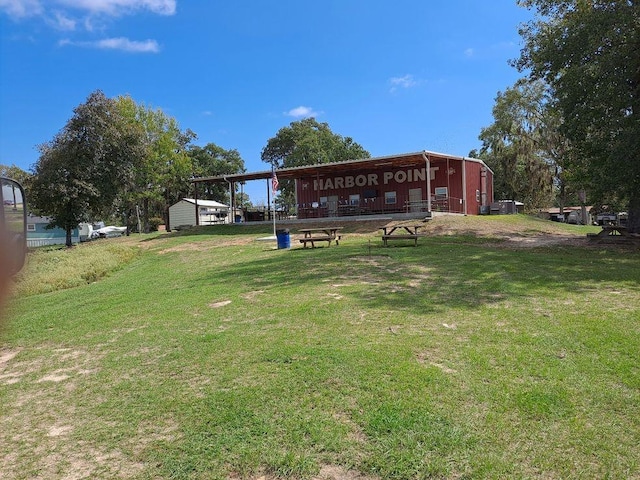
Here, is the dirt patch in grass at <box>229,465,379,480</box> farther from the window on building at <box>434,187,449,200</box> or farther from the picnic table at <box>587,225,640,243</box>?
the window on building at <box>434,187,449,200</box>

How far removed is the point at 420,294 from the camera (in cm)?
733

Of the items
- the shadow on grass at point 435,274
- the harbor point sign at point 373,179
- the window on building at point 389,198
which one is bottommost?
the shadow on grass at point 435,274

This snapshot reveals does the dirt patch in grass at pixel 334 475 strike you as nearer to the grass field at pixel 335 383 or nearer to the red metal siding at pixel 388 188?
the grass field at pixel 335 383

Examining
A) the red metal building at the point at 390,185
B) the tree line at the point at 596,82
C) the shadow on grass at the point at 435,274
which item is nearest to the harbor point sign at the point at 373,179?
the red metal building at the point at 390,185

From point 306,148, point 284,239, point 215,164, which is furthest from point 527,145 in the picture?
point 215,164

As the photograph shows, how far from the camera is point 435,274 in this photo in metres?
9.12

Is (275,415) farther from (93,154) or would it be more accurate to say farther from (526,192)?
(526,192)

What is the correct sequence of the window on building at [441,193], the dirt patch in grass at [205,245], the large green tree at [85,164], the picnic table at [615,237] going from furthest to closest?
the window on building at [441,193], the large green tree at [85,164], the dirt patch in grass at [205,245], the picnic table at [615,237]

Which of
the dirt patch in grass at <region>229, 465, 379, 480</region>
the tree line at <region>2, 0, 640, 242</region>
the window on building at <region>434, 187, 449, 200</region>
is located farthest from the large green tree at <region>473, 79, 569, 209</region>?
the dirt patch in grass at <region>229, 465, 379, 480</region>

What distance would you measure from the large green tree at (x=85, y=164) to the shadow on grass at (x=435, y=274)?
19388 millimetres

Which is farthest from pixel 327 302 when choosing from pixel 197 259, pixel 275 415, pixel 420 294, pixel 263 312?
pixel 197 259

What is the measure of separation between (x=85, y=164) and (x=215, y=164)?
116ft

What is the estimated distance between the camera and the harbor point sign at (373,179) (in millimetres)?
28406

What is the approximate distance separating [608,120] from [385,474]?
50.4 feet
